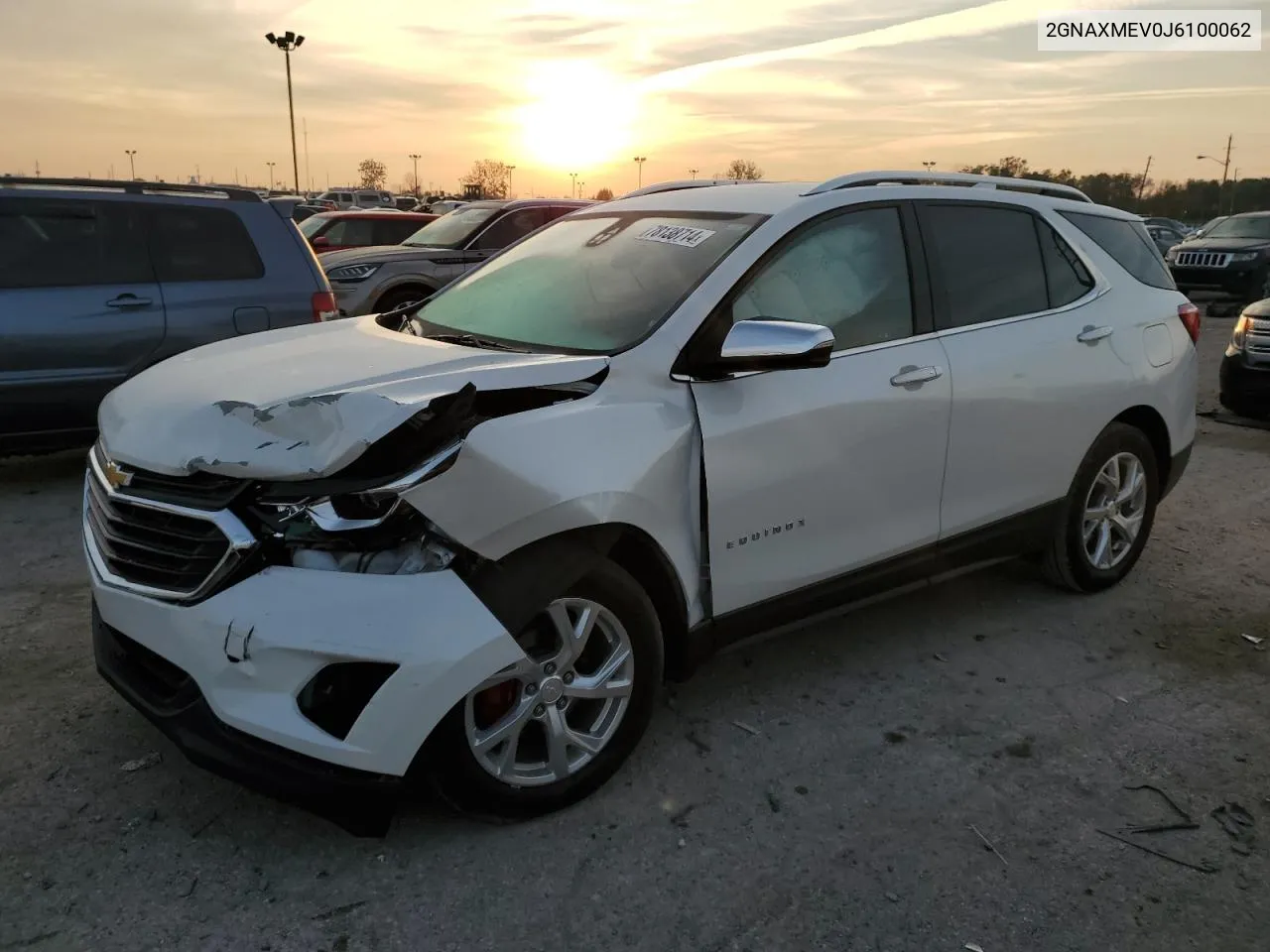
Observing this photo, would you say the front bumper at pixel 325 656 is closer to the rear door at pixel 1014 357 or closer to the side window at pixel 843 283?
the side window at pixel 843 283

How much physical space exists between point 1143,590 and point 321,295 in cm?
524

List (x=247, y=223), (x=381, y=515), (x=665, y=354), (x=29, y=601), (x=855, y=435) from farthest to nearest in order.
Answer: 1. (x=247, y=223)
2. (x=29, y=601)
3. (x=855, y=435)
4. (x=665, y=354)
5. (x=381, y=515)

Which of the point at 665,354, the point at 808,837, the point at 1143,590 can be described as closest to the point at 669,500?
the point at 665,354

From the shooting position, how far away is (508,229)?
11789 mm

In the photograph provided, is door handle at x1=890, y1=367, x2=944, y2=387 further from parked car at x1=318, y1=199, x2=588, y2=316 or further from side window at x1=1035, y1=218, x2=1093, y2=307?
parked car at x1=318, y1=199, x2=588, y2=316

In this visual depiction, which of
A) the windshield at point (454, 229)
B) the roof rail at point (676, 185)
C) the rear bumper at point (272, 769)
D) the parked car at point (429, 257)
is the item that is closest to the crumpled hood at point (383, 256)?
the parked car at point (429, 257)

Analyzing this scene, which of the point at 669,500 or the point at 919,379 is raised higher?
the point at 919,379

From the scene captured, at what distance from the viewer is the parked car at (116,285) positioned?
5.65 meters

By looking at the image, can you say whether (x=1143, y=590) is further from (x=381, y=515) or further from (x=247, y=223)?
(x=247, y=223)

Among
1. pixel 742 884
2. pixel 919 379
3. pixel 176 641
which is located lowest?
pixel 742 884

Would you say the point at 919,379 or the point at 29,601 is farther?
the point at 29,601

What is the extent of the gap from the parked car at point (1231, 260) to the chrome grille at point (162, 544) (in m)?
19.6

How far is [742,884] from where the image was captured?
2.54 meters

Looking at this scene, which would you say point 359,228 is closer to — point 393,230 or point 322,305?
point 393,230
